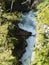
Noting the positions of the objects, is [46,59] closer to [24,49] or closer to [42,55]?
[42,55]

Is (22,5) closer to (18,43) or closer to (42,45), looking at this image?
(18,43)

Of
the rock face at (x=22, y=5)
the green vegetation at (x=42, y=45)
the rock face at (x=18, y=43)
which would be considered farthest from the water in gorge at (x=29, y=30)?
the rock face at (x=22, y=5)

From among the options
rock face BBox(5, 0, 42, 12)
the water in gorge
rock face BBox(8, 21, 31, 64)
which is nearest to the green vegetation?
the water in gorge

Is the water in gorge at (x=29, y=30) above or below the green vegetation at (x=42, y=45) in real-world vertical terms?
below

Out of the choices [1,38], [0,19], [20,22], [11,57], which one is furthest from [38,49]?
[20,22]

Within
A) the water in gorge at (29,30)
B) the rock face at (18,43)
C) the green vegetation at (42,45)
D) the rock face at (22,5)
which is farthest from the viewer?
the rock face at (22,5)

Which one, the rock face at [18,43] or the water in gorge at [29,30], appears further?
the rock face at [18,43]

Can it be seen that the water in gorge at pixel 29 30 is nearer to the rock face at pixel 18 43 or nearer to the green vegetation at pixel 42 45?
the rock face at pixel 18 43

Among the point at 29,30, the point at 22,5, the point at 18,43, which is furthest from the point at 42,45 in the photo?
the point at 22,5

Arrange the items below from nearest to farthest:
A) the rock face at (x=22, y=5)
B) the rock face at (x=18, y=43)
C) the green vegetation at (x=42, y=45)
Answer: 1. the green vegetation at (x=42, y=45)
2. the rock face at (x=18, y=43)
3. the rock face at (x=22, y=5)

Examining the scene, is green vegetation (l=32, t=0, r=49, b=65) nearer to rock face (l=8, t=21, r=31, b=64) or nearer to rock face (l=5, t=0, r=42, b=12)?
rock face (l=8, t=21, r=31, b=64)
